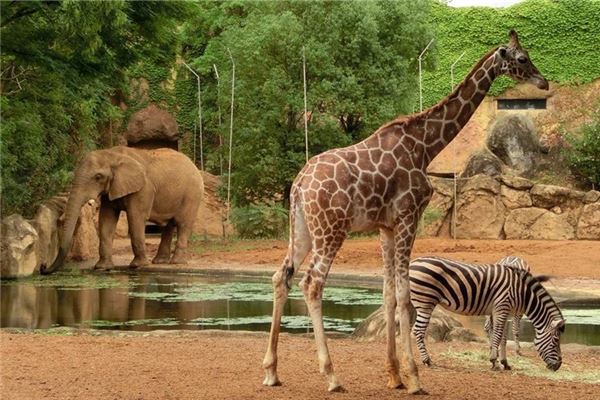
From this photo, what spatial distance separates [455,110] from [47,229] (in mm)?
13610

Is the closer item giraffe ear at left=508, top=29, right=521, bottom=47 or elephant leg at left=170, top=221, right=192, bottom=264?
giraffe ear at left=508, top=29, right=521, bottom=47

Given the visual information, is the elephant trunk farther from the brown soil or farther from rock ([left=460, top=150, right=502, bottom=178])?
rock ([left=460, top=150, right=502, bottom=178])

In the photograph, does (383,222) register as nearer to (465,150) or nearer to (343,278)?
(343,278)

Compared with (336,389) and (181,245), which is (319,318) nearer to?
(336,389)


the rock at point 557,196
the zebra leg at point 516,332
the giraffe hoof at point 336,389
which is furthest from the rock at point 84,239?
the giraffe hoof at point 336,389

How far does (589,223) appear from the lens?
26.1 meters

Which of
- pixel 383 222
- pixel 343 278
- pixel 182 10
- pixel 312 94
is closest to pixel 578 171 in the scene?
pixel 312 94

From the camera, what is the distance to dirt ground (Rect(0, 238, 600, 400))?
24.2ft

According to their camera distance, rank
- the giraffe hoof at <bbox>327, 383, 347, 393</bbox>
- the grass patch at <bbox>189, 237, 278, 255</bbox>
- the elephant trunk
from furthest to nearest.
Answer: the grass patch at <bbox>189, 237, 278, 255</bbox> < the elephant trunk < the giraffe hoof at <bbox>327, 383, 347, 393</bbox>

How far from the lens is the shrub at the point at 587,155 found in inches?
1105

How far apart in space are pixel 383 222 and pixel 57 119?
1596 centimetres

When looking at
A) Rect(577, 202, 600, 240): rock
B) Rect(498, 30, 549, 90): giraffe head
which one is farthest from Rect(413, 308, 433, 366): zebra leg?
Rect(577, 202, 600, 240): rock

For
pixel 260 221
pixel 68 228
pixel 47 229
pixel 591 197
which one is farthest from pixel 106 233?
pixel 591 197

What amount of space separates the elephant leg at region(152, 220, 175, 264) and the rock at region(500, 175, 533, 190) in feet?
27.3
